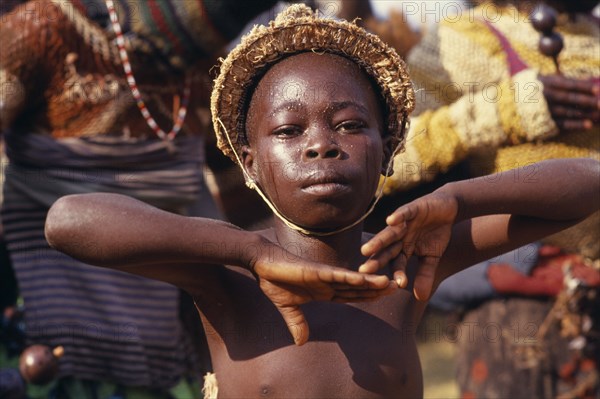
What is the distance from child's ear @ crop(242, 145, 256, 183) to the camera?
3106 millimetres

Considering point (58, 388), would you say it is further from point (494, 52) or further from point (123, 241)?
point (494, 52)

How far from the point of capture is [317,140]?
9.21 ft

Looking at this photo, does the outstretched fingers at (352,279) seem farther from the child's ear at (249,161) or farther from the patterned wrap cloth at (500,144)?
the patterned wrap cloth at (500,144)

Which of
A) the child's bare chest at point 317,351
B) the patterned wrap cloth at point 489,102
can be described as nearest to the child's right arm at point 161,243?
the child's bare chest at point 317,351

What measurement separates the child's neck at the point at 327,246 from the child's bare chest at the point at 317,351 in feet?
0.40

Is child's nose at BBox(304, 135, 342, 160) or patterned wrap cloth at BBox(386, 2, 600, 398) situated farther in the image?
patterned wrap cloth at BBox(386, 2, 600, 398)

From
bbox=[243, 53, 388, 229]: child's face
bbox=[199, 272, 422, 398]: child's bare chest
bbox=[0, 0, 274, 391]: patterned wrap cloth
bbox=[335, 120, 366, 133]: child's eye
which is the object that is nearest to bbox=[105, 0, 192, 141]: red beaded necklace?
bbox=[0, 0, 274, 391]: patterned wrap cloth

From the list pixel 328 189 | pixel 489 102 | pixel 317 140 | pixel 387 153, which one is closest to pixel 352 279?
pixel 328 189

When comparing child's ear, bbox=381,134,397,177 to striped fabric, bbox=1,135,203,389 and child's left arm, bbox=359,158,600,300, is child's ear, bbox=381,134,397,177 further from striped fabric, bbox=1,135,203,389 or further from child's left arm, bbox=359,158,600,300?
striped fabric, bbox=1,135,203,389

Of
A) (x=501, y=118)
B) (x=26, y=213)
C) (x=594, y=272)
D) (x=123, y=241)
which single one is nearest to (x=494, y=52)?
(x=501, y=118)

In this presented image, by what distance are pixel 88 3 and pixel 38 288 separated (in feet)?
3.93

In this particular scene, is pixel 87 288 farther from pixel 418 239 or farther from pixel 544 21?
pixel 544 21

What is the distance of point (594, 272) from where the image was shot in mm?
4980

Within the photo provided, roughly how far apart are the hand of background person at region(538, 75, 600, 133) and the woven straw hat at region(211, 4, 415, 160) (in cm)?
138
